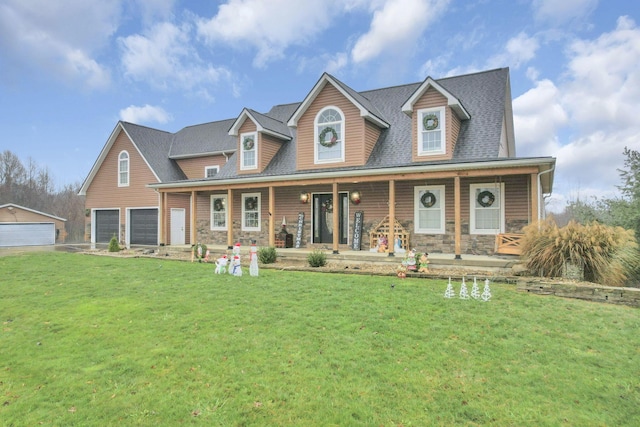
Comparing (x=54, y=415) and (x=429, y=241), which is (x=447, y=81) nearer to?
(x=429, y=241)

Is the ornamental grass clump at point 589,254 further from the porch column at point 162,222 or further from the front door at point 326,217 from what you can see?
the porch column at point 162,222

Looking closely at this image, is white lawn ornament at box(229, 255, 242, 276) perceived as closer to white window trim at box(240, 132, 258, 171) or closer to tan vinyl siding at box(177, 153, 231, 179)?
white window trim at box(240, 132, 258, 171)

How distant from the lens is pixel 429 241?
41.4 ft

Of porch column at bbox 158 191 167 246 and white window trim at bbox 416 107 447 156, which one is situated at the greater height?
white window trim at bbox 416 107 447 156

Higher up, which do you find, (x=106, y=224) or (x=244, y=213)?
(x=244, y=213)

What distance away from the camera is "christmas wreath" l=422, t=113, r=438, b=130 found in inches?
494

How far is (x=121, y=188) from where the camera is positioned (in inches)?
826

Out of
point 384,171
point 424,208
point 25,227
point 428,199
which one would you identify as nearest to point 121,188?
A: point 25,227

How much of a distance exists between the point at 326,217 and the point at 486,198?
233 inches

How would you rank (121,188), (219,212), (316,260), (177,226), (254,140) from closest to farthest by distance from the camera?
(316,260) < (254,140) < (219,212) < (177,226) < (121,188)

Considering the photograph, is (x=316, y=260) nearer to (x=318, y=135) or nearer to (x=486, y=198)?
(x=318, y=135)

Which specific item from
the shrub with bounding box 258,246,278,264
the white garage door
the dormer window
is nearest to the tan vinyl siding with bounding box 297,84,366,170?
the dormer window

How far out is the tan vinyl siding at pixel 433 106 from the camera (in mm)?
12393

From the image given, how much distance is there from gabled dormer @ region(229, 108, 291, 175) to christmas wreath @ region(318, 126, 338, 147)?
276cm
